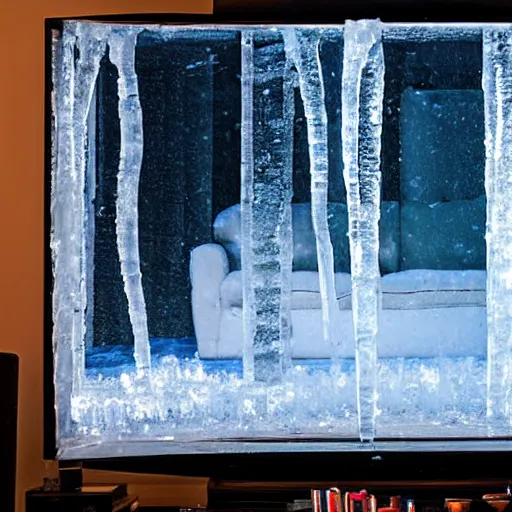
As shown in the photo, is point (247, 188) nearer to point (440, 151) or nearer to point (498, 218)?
point (440, 151)

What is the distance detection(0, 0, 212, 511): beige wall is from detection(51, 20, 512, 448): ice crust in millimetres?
385

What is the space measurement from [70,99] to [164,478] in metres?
1.26

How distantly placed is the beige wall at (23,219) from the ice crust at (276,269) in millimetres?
385

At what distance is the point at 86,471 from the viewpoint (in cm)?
355

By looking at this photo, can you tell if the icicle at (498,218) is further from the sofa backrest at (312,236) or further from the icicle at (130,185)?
the icicle at (130,185)

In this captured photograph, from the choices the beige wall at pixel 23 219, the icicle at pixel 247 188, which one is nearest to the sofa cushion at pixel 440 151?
the icicle at pixel 247 188

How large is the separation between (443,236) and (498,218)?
16 cm

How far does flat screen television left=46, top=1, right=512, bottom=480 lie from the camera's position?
3.17m

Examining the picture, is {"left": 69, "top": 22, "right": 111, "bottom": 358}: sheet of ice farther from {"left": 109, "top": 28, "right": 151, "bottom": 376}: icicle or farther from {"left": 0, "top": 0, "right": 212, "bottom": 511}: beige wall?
{"left": 0, "top": 0, "right": 212, "bottom": 511}: beige wall

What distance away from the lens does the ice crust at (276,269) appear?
10.4 ft

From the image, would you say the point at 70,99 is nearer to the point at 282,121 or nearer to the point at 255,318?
the point at 282,121

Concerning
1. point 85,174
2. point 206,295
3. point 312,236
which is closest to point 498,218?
point 312,236

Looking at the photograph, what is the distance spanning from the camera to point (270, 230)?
10.5 feet

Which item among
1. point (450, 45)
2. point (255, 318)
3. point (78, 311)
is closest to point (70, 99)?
point (78, 311)
